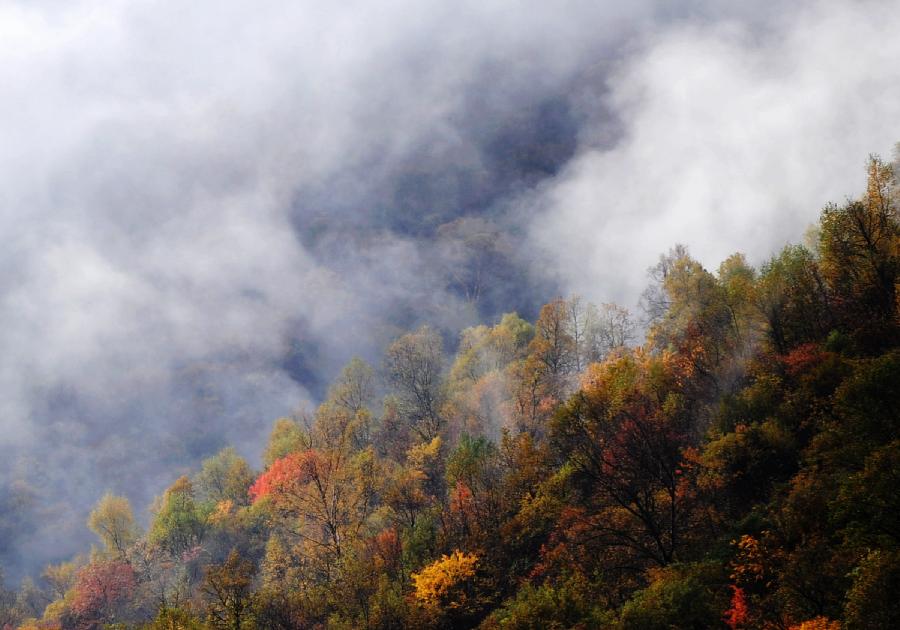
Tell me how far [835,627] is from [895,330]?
A: 29358mm

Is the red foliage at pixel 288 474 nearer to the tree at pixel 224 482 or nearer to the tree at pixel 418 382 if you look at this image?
the tree at pixel 224 482

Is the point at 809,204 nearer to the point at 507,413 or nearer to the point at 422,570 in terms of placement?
the point at 507,413

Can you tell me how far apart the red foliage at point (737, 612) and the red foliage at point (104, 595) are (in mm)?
81722

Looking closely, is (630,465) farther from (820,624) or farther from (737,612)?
(820,624)

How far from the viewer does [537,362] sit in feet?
306

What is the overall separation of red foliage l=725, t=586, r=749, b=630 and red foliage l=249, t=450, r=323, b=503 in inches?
1808

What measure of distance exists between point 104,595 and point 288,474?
2898 cm

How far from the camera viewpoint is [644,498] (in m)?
45.2

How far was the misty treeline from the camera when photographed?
3075 cm

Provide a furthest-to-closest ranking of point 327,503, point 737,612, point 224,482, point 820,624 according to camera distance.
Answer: point 224,482 → point 327,503 → point 737,612 → point 820,624

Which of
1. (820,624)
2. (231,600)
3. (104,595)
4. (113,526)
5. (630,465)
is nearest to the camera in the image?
(820,624)

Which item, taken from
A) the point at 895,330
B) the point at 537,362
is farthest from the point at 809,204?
the point at 895,330

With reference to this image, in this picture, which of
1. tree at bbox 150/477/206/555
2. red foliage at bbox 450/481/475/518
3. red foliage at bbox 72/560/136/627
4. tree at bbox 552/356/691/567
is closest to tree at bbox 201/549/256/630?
red foliage at bbox 450/481/475/518

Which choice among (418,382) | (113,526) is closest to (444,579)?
(418,382)
